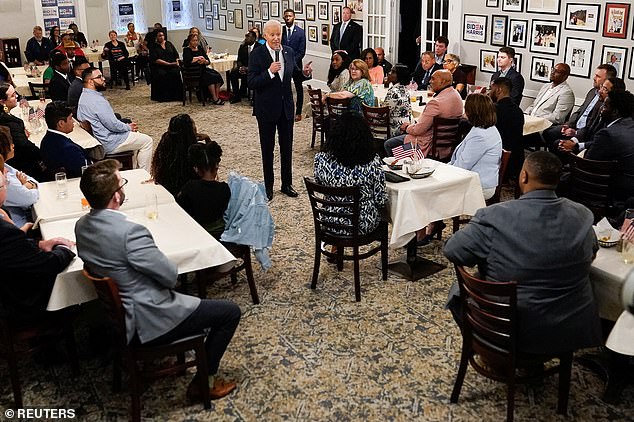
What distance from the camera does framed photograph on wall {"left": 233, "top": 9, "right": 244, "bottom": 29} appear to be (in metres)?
15.7

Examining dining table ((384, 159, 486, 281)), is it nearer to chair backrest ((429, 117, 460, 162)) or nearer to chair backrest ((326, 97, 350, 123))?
chair backrest ((429, 117, 460, 162))

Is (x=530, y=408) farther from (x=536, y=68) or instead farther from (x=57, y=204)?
(x=536, y=68)

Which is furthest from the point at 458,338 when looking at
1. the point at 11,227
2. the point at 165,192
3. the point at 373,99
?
the point at 373,99

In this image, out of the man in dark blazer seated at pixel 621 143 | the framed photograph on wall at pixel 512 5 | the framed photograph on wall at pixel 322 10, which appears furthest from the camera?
the framed photograph on wall at pixel 322 10

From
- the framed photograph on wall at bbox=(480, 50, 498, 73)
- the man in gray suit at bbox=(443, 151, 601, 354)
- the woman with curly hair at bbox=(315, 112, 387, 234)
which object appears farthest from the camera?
the framed photograph on wall at bbox=(480, 50, 498, 73)

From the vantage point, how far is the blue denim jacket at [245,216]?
433 centimetres

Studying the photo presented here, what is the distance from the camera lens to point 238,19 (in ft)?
52.0

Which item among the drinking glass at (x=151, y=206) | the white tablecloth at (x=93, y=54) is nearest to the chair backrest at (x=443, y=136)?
the drinking glass at (x=151, y=206)

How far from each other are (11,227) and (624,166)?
13.8 feet

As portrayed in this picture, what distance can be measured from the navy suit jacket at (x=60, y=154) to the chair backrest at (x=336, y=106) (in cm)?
317

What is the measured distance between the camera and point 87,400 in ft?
11.7

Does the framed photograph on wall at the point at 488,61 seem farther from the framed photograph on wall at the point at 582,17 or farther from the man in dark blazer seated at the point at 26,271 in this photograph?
the man in dark blazer seated at the point at 26,271

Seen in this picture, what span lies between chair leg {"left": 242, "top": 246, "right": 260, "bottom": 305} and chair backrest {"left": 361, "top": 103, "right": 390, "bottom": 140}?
307cm

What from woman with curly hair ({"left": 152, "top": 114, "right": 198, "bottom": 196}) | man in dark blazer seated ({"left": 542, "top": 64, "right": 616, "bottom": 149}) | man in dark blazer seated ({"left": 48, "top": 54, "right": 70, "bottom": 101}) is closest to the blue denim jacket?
woman with curly hair ({"left": 152, "top": 114, "right": 198, "bottom": 196})
